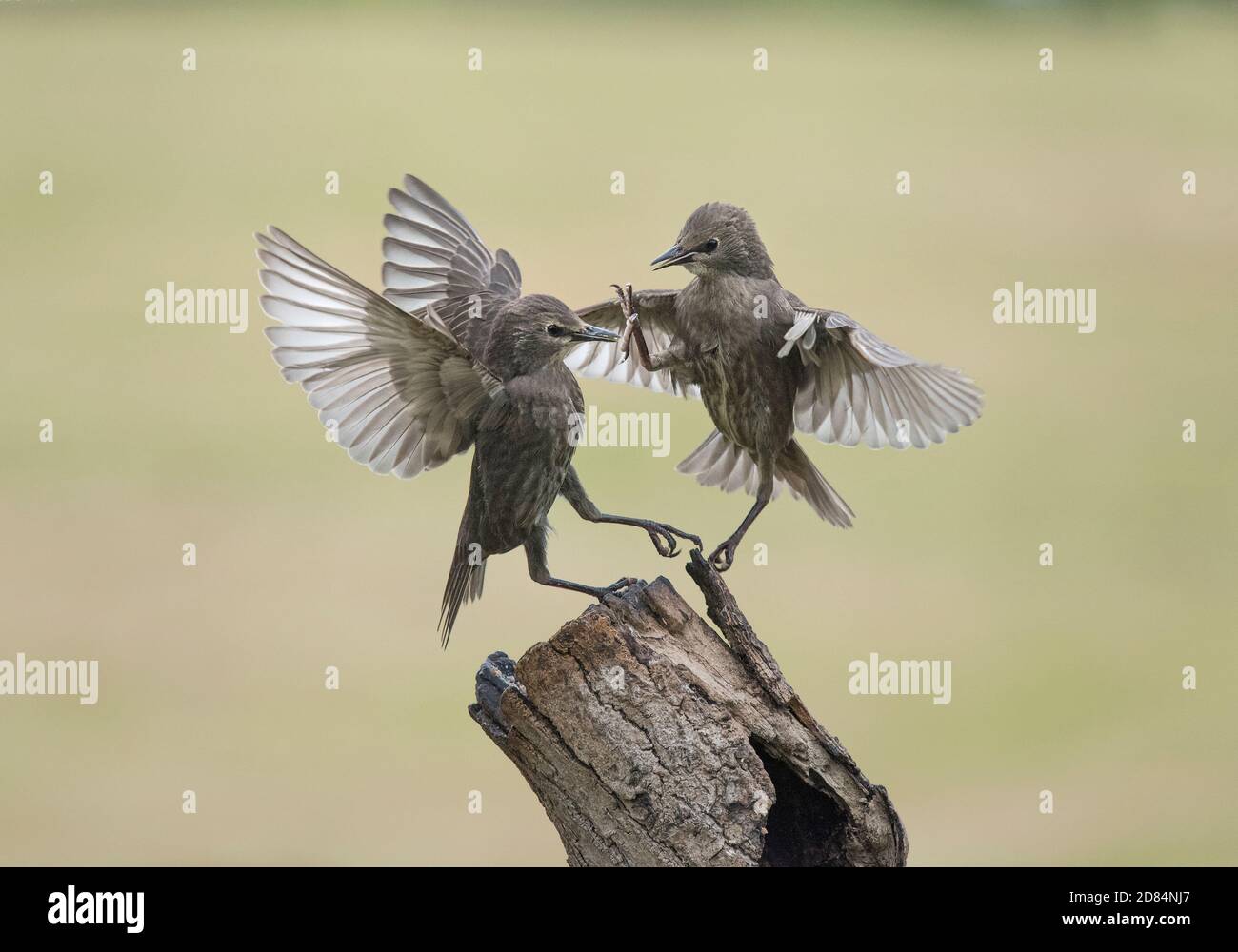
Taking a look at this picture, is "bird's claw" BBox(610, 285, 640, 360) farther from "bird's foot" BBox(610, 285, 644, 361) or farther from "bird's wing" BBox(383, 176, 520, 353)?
"bird's wing" BBox(383, 176, 520, 353)

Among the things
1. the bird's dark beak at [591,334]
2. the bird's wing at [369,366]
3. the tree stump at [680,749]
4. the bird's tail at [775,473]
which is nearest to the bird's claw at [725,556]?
the bird's tail at [775,473]

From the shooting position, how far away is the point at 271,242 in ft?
16.6

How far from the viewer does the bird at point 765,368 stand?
19.7ft

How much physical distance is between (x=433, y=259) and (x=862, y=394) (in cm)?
212

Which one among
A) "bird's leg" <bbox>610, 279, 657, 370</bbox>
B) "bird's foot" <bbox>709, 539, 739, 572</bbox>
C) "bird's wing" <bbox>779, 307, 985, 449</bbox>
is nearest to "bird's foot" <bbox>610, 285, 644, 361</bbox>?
"bird's leg" <bbox>610, 279, 657, 370</bbox>

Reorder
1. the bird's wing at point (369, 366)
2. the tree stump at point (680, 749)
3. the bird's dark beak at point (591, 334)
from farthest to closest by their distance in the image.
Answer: the bird's dark beak at point (591, 334)
the bird's wing at point (369, 366)
the tree stump at point (680, 749)

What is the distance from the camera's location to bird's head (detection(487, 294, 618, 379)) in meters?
5.66

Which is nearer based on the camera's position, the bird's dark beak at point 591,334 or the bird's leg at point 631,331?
the bird's dark beak at point 591,334

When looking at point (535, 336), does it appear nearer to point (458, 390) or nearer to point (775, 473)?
point (458, 390)

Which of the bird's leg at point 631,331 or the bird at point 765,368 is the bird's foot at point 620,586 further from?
the bird's leg at point 631,331

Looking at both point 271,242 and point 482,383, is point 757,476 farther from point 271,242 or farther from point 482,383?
point 271,242

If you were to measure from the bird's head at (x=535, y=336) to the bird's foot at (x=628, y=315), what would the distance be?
0.20 meters

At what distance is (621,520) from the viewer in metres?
5.89

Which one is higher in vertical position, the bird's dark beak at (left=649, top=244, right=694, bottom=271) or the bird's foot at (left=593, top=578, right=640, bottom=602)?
the bird's dark beak at (left=649, top=244, right=694, bottom=271)
